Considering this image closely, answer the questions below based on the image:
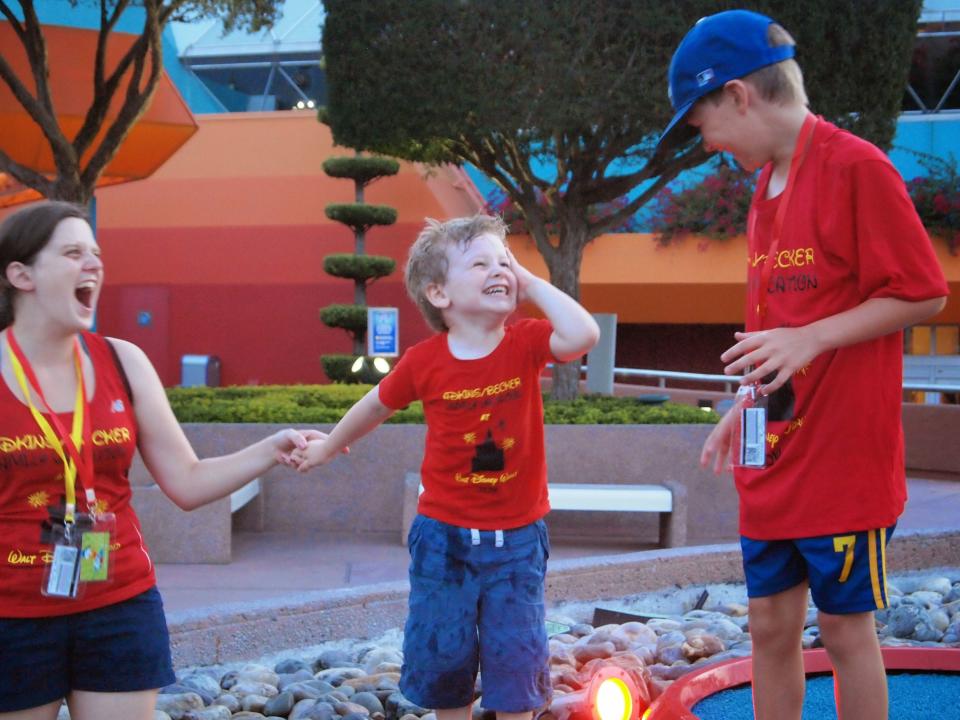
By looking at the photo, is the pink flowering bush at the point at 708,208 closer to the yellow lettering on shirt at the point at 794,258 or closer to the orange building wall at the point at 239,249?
the orange building wall at the point at 239,249

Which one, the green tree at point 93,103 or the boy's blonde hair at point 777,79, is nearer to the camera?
the boy's blonde hair at point 777,79

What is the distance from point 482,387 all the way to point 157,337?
17.6m

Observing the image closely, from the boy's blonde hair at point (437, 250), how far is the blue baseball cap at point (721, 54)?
83cm

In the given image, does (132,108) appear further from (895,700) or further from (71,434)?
(895,700)

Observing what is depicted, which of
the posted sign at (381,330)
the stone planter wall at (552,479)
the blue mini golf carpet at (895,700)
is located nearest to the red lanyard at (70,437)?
the blue mini golf carpet at (895,700)

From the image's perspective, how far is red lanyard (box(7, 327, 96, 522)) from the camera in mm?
2580

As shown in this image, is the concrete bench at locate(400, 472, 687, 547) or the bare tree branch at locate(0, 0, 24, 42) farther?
the bare tree branch at locate(0, 0, 24, 42)

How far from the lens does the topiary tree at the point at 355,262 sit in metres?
16.7

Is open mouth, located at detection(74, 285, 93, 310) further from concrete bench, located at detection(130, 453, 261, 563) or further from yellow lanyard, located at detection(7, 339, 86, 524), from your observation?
concrete bench, located at detection(130, 453, 261, 563)

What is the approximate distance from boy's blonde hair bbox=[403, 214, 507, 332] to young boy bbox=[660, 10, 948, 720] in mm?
856

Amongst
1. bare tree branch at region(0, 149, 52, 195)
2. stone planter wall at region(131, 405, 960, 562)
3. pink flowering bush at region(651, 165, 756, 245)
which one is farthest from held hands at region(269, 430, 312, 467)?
pink flowering bush at region(651, 165, 756, 245)

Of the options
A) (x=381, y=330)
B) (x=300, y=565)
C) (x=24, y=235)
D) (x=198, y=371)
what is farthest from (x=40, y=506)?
(x=198, y=371)

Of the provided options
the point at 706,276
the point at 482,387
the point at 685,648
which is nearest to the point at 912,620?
the point at 685,648

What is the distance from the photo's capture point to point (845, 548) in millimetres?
2666
